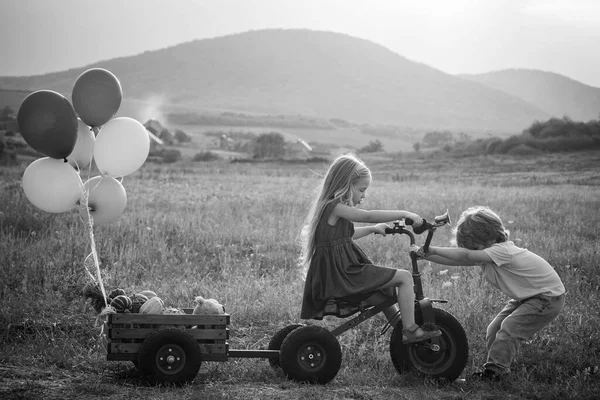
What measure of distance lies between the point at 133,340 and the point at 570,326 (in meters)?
4.15

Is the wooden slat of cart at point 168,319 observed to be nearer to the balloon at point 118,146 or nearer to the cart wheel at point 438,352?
the cart wheel at point 438,352

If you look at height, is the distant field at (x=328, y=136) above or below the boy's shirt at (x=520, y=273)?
above

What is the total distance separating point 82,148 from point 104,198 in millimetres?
574

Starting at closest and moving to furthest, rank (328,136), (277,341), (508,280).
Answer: (508,280) < (277,341) < (328,136)

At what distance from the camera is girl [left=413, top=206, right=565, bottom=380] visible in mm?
5031

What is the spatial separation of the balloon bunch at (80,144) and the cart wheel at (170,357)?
1.55 meters

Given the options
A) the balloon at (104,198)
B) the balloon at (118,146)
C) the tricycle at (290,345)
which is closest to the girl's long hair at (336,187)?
the tricycle at (290,345)

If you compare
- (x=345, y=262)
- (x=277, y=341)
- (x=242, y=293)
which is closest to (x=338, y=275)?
(x=345, y=262)

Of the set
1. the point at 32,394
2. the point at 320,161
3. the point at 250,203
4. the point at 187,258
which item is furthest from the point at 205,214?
the point at 320,161

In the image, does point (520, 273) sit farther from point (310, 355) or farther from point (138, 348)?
point (138, 348)

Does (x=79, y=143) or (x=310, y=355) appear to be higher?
(x=79, y=143)

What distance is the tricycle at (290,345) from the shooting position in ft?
15.6

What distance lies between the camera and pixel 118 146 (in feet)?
20.2

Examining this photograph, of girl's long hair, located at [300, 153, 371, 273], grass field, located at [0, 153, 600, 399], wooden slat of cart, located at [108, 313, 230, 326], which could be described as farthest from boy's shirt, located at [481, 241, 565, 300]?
wooden slat of cart, located at [108, 313, 230, 326]
